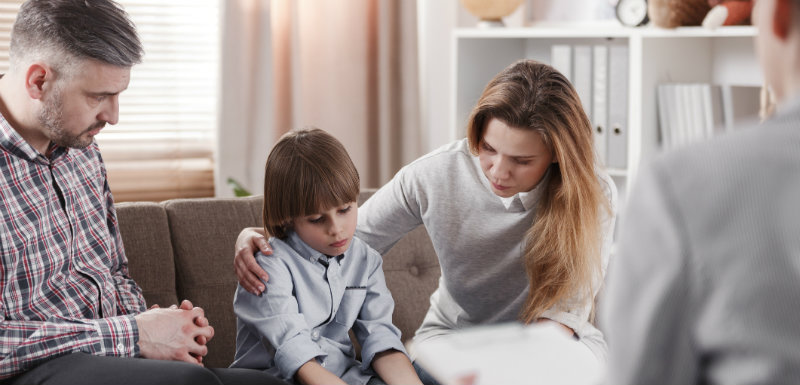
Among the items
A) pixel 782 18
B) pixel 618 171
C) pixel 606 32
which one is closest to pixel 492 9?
pixel 606 32

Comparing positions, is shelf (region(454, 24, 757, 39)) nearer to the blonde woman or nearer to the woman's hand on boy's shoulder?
the blonde woman

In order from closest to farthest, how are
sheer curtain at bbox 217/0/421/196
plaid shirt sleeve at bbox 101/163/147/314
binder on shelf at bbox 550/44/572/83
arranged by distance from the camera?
plaid shirt sleeve at bbox 101/163/147/314
binder on shelf at bbox 550/44/572/83
sheer curtain at bbox 217/0/421/196

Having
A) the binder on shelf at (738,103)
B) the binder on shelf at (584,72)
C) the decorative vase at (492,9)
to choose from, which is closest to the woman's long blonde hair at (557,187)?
the binder on shelf at (738,103)

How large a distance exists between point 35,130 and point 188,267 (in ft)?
1.82

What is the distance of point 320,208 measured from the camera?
1477mm

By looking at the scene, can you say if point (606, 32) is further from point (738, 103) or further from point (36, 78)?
point (36, 78)

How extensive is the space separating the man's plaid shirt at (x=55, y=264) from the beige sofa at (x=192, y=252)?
0.20m

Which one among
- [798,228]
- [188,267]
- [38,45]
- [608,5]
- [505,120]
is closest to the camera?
[798,228]

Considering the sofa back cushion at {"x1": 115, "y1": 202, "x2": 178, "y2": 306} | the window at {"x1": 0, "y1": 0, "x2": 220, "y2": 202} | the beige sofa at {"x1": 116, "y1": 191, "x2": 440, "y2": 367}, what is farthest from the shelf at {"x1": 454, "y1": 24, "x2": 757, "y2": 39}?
the sofa back cushion at {"x1": 115, "y1": 202, "x2": 178, "y2": 306}

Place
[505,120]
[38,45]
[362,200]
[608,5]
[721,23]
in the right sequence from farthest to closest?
[608,5] < [721,23] < [362,200] < [505,120] < [38,45]

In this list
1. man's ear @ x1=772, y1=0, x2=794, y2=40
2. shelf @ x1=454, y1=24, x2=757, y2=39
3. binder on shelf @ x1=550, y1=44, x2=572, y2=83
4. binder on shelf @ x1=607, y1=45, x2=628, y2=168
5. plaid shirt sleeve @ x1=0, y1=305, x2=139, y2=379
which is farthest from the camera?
binder on shelf @ x1=550, y1=44, x2=572, y2=83

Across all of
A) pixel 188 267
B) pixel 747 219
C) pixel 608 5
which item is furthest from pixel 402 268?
pixel 747 219

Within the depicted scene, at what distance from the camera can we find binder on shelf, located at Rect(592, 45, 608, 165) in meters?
2.63

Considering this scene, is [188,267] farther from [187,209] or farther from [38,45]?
[38,45]
